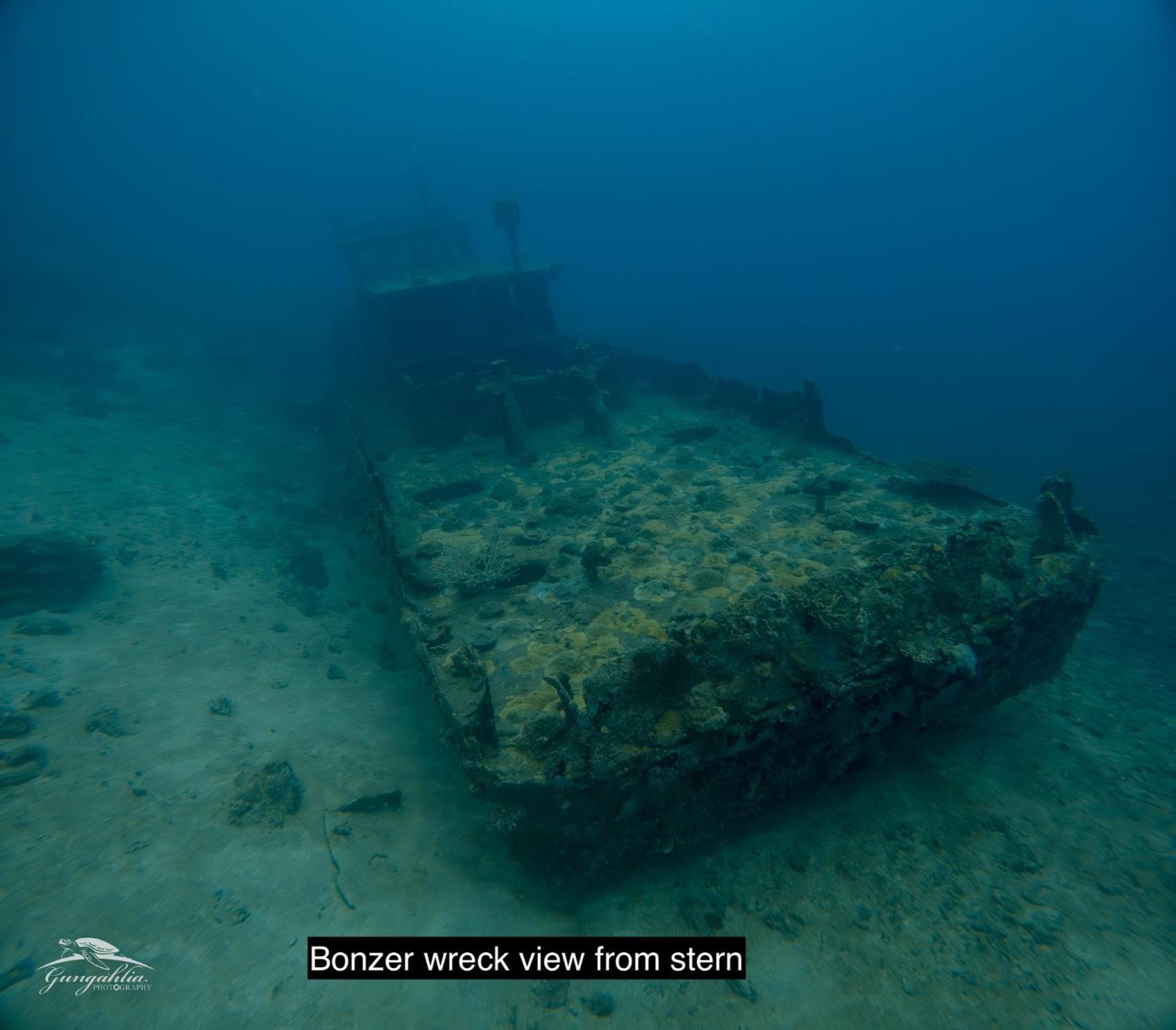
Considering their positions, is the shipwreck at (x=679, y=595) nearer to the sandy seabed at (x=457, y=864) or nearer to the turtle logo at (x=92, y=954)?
the sandy seabed at (x=457, y=864)

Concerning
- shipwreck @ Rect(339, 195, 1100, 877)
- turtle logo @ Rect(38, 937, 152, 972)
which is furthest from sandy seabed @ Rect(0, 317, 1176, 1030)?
shipwreck @ Rect(339, 195, 1100, 877)

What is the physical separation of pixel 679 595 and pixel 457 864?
406 cm

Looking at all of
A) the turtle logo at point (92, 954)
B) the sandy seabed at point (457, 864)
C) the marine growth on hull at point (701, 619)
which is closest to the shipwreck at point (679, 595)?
the marine growth on hull at point (701, 619)

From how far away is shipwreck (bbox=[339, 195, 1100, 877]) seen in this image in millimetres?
4730

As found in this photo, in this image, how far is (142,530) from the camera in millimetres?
11422

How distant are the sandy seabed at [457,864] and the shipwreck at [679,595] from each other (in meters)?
0.81

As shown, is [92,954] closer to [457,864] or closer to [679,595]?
[457,864]

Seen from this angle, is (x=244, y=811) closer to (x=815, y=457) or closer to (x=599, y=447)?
(x=599, y=447)

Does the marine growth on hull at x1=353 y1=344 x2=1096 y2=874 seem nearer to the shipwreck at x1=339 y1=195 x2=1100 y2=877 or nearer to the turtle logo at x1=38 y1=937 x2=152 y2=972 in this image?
the shipwreck at x1=339 y1=195 x2=1100 y2=877

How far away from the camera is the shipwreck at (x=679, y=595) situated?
15.5 ft

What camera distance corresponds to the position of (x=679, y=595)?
7375mm

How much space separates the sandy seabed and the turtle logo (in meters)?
0.06

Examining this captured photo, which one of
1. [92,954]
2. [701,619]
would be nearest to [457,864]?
[92,954]

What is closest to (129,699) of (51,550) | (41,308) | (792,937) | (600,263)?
(51,550)
